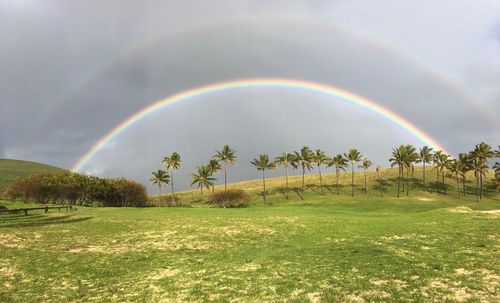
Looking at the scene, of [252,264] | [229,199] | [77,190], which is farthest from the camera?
[229,199]

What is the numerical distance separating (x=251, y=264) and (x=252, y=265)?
0.32 meters

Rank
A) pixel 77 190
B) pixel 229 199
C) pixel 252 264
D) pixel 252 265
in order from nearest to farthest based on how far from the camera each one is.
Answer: pixel 252 265 → pixel 252 264 → pixel 77 190 → pixel 229 199

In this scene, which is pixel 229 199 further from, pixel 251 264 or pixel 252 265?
pixel 252 265

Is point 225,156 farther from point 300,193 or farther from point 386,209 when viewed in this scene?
point 386,209

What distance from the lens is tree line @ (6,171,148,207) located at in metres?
118

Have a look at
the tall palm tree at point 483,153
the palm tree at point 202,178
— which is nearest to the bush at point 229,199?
the palm tree at point 202,178

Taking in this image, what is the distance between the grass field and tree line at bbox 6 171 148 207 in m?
83.6

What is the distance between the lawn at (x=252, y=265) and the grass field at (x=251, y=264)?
2.5 inches

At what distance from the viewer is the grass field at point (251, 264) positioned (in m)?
18.5

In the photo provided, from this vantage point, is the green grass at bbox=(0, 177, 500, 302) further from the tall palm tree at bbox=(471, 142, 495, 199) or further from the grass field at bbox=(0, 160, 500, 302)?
the tall palm tree at bbox=(471, 142, 495, 199)

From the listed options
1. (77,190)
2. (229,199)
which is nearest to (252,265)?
(229,199)

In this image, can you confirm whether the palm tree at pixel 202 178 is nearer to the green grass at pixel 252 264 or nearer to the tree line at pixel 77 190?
the tree line at pixel 77 190

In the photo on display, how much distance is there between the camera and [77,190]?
398 ft

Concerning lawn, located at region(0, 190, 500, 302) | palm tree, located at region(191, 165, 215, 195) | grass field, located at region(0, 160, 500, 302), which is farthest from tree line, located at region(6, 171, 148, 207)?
lawn, located at region(0, 190, 500, 302)
